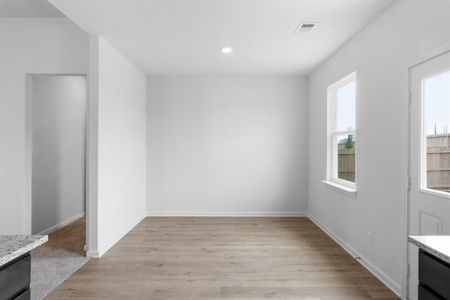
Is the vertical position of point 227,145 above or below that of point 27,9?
below

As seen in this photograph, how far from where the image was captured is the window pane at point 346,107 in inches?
152

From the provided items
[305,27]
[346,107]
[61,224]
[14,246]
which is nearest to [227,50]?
[305,27]

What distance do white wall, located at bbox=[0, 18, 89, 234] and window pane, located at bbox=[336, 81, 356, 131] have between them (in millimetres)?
3502

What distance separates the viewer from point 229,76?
5.61 m

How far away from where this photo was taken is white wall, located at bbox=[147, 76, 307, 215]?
5.62 meters

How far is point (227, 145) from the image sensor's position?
18.5 feet

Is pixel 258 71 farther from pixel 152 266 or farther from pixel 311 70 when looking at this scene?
pixel 152 266

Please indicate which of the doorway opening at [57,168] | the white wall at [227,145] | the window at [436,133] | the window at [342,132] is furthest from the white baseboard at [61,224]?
the window at [436,133]

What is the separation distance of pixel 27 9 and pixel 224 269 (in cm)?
388

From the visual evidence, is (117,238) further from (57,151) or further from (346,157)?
(346,157)

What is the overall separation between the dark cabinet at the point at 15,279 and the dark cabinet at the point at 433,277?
1.73 metres

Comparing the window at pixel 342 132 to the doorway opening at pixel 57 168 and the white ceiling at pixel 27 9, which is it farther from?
the white ceiling at pixel 27 9

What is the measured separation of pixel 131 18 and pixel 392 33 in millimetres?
2541

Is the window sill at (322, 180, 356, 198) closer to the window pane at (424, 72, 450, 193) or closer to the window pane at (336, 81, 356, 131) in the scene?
the window pane at (336, 81, 356, 131)
